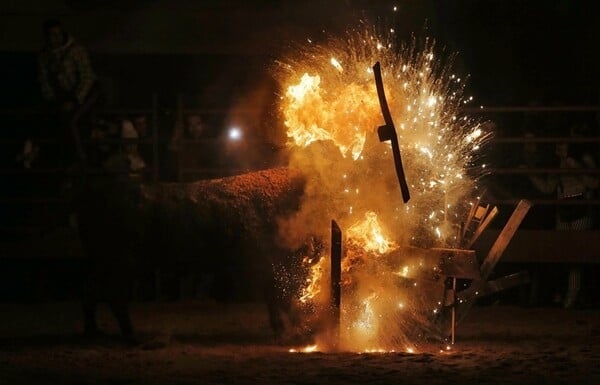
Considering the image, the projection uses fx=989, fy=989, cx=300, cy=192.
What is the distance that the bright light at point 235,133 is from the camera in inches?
513

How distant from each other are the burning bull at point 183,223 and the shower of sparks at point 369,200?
0.26 metres

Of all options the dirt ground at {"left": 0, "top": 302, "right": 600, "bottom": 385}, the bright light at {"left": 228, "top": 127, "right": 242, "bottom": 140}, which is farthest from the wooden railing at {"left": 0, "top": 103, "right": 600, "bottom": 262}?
the dirt ground at {"left": 0, "top": 302, "right": 600, "bottom": 385}

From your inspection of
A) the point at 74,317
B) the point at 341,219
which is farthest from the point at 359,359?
the point at 74,317

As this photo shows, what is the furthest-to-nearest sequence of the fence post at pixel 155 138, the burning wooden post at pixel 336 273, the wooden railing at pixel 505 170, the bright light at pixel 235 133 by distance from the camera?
the bright light at pixel 235 133, the fence post at pixel 155 138, the wooden railing at pixel 505 170, the burning wooden post at pixel 336 273

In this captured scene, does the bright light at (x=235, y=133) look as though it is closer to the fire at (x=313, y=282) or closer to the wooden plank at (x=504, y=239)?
the fire at (x=313, y=282)

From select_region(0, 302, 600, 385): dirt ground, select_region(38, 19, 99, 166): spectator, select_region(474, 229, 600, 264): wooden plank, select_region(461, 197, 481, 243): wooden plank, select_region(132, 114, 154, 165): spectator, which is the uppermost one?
select_region(38, 19, 99, 166): spectator

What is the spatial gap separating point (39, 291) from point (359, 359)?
5.91 metres

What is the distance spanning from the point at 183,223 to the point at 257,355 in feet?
5.25

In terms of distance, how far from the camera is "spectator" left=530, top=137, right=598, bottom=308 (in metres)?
12.7

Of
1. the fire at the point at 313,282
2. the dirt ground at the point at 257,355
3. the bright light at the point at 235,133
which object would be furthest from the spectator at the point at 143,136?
the fire at the point at 313,282

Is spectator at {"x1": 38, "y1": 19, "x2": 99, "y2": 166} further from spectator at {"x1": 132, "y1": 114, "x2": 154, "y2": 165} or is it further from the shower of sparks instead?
the shower of sparks

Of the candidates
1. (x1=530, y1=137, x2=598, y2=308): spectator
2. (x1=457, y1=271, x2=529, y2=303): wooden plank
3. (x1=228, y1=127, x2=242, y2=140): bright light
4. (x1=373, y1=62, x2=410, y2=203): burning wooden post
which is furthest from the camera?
(x1=228, y1=127, x2=242, y2=140): bright light

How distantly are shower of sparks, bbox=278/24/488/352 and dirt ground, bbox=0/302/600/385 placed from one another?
0.58 meters

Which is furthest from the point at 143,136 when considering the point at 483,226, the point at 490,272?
the point at 490,272
